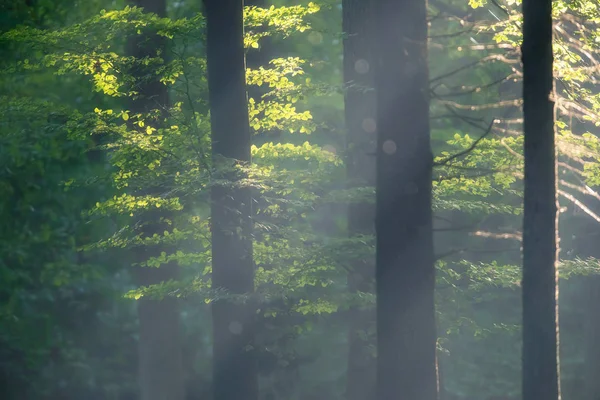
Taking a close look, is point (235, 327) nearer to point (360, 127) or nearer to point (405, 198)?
point (405, 198)

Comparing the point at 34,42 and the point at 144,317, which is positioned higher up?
the point at 34,42

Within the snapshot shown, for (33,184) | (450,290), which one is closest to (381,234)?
(450,290)

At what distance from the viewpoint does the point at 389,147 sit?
992cm

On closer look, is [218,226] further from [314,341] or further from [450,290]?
[314,341]

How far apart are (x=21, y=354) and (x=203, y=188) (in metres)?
11.2

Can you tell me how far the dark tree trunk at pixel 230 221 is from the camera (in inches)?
474

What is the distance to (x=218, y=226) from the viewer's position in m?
12.2

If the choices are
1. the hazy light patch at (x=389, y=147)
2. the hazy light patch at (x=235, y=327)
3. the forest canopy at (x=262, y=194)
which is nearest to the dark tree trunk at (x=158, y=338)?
the forest canopy at (x=262, y=194)

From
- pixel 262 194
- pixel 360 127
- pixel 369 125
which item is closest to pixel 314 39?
pixel 360 127

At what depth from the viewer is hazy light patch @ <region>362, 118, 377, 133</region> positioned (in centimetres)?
1423

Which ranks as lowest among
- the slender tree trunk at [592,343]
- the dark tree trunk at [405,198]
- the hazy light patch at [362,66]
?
the slender tree trunk at [592,343]

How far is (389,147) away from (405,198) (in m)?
0.63

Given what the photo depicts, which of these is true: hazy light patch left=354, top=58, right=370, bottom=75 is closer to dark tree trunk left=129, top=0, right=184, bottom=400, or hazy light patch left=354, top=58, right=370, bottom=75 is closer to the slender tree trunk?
dark tree trunk left=129, top=0, right=184, bottom=400

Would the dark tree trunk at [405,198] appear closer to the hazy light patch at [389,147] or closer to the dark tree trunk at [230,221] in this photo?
the hazy light patch at [389,147]
